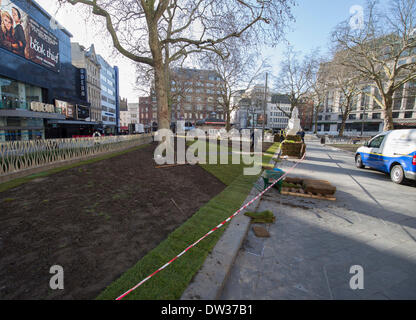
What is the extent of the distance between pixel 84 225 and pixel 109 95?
7081 cm

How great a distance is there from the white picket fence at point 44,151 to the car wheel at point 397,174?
15.4m

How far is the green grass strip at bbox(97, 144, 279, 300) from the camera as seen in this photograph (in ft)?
7.32

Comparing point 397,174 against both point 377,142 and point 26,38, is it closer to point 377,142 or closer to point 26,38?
point 377,142

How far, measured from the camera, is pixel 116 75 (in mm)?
68062

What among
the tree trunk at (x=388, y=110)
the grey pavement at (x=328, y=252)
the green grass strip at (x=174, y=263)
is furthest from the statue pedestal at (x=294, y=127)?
the green grass strip at (x=174, y=263)

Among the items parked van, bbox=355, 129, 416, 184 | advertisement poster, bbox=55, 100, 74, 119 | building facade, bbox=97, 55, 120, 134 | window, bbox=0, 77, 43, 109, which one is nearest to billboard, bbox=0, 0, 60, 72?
window, bbox=0, 77, 43, 109

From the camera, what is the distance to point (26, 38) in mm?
19906

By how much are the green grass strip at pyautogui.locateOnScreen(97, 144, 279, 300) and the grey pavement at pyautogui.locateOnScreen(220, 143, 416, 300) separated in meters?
0.55

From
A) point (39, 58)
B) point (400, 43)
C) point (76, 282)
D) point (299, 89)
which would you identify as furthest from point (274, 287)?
point (299, 89)

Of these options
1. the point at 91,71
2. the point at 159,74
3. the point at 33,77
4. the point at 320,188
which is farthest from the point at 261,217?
the point at 91,71

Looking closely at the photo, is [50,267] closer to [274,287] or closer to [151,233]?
[151,233]

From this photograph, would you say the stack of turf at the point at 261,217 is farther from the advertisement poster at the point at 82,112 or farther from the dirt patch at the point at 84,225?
the advertisement poster at the point at 82,112

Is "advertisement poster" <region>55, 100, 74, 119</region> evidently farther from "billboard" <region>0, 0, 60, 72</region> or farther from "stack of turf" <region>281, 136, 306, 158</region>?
"stack of turf" <region>281, 136, 306, 158</region>

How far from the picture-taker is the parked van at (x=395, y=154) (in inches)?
279
